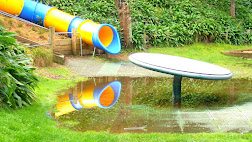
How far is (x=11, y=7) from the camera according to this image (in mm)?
16703

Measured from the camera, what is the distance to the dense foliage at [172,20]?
18688 millimetres

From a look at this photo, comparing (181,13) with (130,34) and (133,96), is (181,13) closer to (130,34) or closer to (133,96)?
(130,34)

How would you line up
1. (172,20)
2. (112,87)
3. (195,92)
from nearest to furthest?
1. (195,92)
2. (112,87)
3. (172,20)

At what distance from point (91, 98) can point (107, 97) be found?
443 millimetres

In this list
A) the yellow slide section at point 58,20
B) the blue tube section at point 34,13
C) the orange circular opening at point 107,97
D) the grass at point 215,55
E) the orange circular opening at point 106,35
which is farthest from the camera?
the blue tube section at point 34,13

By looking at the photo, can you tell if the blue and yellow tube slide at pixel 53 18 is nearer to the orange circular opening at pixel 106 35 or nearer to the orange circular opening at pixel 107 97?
the orange circular opening at pixel 106 35

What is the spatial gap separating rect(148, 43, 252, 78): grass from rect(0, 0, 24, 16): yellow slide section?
658 cm

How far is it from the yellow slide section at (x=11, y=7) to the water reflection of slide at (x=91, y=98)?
7.76 meters

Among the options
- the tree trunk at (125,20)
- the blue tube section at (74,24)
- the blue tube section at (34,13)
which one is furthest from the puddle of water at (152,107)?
the blue tube section at (34,13)

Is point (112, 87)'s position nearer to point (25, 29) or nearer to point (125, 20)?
point (25, 29)

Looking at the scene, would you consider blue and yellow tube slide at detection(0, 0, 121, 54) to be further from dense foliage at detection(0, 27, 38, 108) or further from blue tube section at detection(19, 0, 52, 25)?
dense foliage at detection(0, 27, 38, 108)

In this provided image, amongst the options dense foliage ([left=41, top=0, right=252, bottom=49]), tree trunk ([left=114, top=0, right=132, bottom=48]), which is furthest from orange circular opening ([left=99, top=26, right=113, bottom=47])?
dense foliage ([left=41, top=0, right=252, bottom=49])

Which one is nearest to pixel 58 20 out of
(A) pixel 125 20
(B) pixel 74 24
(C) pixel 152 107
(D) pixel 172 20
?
(B) pixel 74 24

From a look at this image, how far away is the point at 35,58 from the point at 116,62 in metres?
3.88
